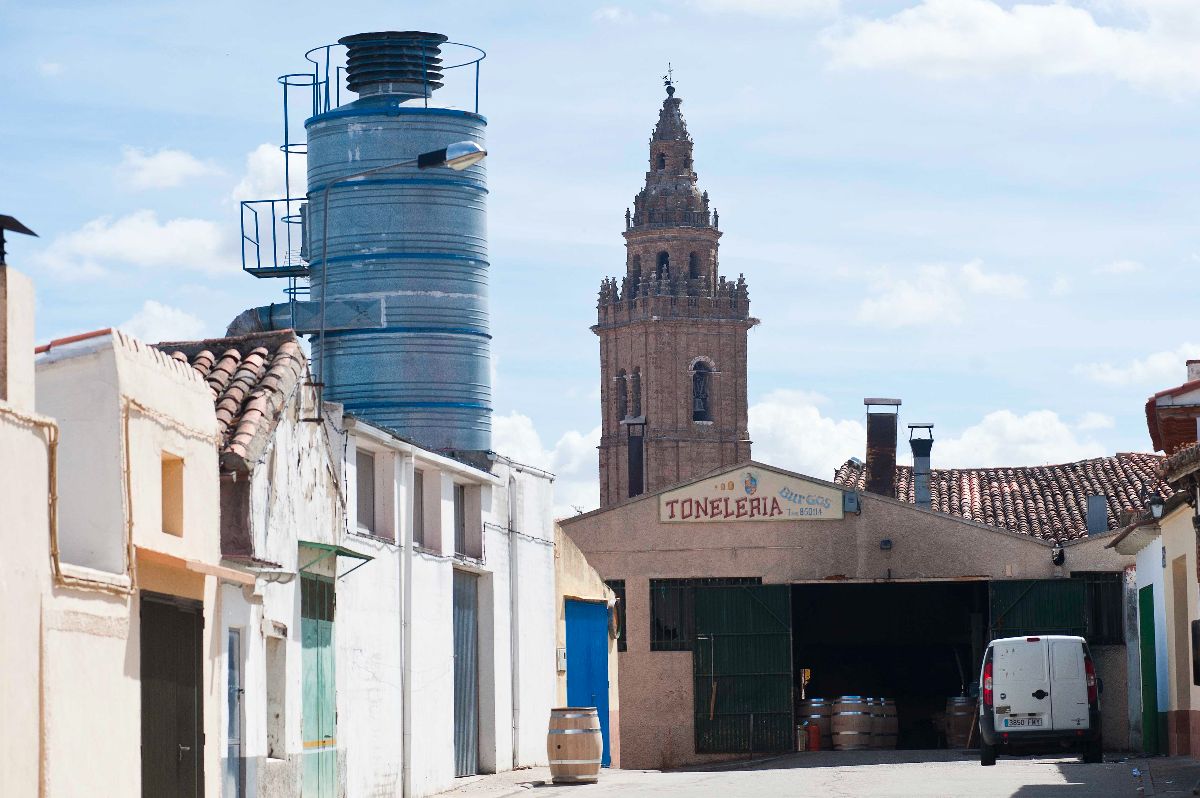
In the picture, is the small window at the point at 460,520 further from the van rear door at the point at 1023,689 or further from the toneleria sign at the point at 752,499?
the toneleria sign at the point at 752,499

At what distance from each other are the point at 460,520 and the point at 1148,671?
1350 cm

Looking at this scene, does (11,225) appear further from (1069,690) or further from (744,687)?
(744,687)

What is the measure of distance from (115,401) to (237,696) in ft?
13.1

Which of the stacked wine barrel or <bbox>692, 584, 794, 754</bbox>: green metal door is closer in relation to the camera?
the stacked wine barrel

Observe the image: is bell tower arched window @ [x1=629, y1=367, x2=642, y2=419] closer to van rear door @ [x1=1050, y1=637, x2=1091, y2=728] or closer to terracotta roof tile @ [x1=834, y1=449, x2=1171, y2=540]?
terracotta roof tile @ [x1=834, y1=449, x2=1171, y2=540]

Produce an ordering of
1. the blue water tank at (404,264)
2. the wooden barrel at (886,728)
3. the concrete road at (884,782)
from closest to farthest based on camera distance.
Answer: the concrete road at (884,782) → the blue water tank at (404,264) → the wooden barrel at (886,728)

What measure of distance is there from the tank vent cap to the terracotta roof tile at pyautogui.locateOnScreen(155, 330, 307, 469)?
37.3ft

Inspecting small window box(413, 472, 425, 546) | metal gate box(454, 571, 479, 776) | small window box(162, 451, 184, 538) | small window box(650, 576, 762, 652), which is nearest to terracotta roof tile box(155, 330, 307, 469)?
small window box(162, 451, 184, 538)

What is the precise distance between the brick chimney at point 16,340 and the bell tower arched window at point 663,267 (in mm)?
86206

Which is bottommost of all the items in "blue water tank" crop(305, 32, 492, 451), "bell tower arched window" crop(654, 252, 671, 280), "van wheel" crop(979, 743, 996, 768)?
"van wheel" crop(979, 743, 996, 768)

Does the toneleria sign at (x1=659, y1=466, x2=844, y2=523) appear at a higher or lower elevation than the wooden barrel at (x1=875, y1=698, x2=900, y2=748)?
higher

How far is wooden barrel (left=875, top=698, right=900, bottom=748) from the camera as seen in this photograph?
4197 cm

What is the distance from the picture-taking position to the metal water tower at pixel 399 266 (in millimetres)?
30359

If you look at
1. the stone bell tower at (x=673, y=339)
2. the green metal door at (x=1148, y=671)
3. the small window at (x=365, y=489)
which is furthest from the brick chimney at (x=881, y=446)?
the stone bell tower at (x=673, y=339)
